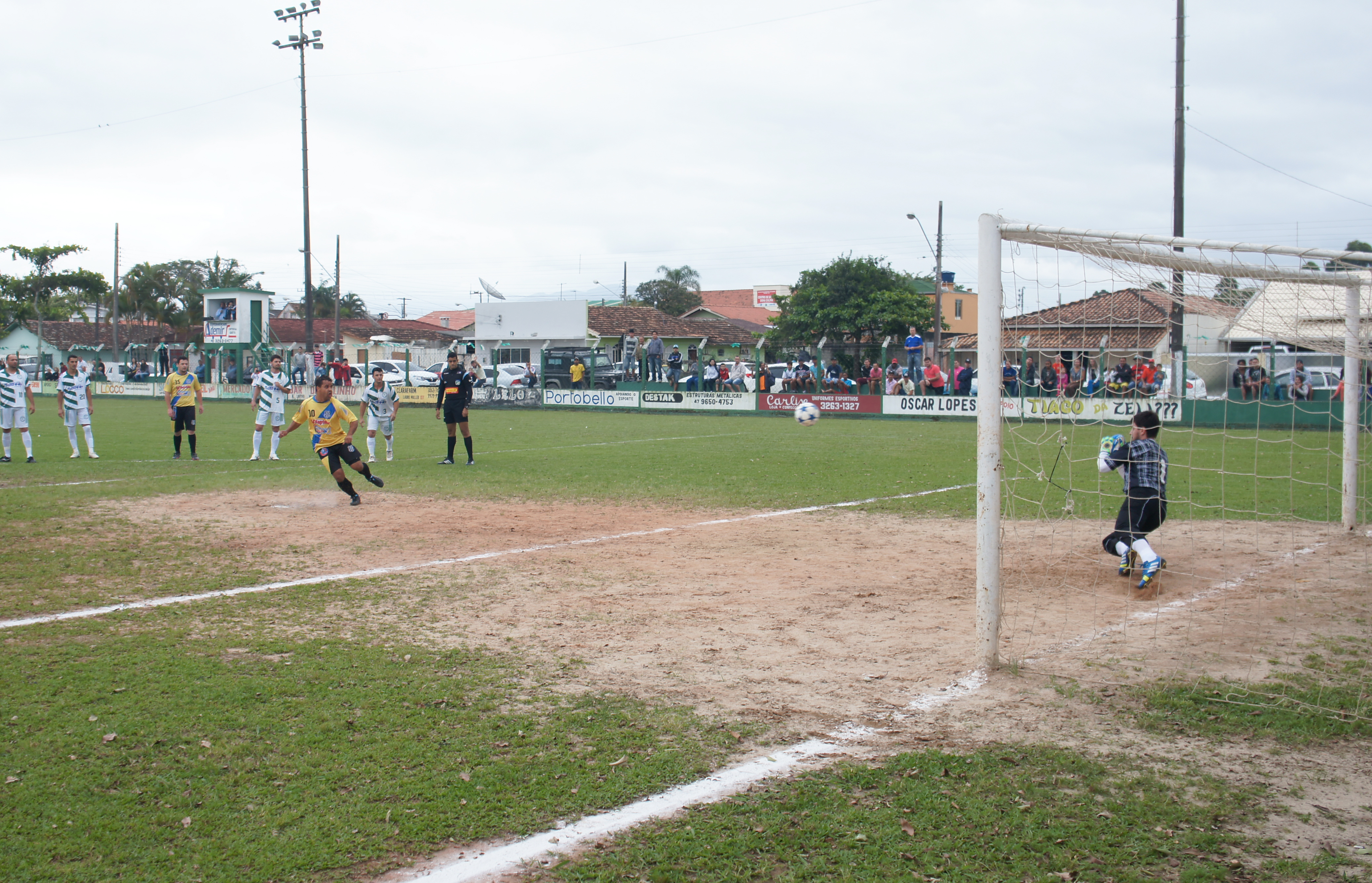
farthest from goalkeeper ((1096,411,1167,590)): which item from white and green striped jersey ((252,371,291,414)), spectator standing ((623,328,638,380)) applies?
spectator standing ((623,328,638,380))

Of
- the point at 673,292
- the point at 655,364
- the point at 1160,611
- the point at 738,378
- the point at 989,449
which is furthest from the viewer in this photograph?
the point at 673,292

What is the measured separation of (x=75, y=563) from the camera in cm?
879

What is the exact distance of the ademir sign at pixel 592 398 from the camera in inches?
1455

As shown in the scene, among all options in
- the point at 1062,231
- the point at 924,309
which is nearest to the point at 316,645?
the point at 1062,231

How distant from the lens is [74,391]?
18.2 meters

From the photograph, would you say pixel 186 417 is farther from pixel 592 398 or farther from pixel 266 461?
pixel 592 398

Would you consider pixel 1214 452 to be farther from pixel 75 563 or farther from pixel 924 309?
pixel 924 309

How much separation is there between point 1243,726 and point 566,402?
3368 centimetres

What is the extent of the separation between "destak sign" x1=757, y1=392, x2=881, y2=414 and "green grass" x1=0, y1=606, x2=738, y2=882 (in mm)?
27662

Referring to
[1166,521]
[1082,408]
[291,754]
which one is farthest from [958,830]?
[1082,408]

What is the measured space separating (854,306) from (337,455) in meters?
46.1

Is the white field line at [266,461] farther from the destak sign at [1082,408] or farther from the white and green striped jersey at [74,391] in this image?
the destak sign at [1082,408]

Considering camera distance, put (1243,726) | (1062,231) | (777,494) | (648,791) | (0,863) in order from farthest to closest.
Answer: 1. (777,494)
2. (1062,231)
3. (1243,726)
4. (648,791)
5. (0,863)

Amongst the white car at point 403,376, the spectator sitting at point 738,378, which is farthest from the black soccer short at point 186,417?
the white car at point 403,376
